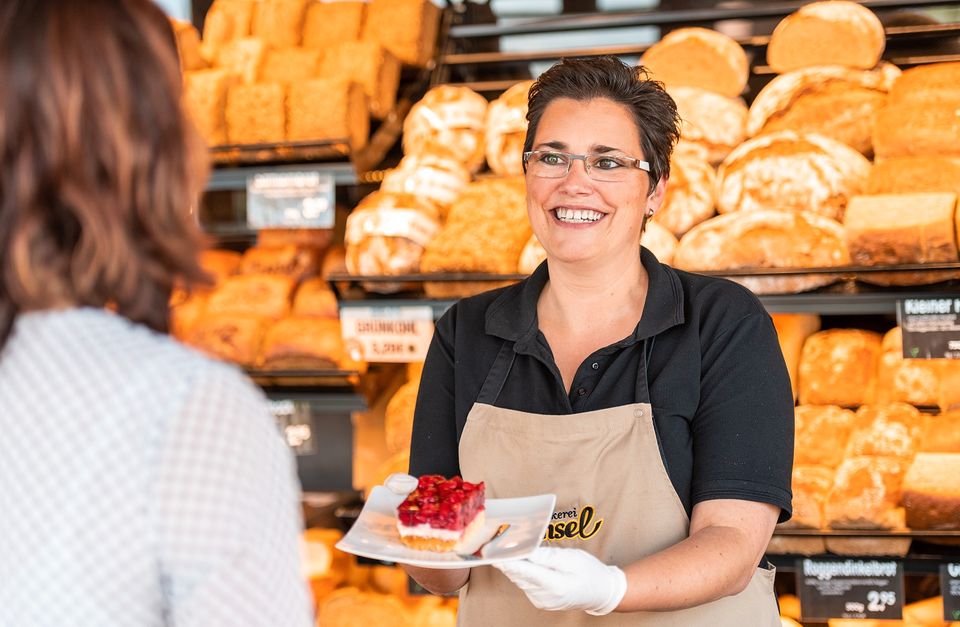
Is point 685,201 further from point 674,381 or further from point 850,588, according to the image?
point 674,381

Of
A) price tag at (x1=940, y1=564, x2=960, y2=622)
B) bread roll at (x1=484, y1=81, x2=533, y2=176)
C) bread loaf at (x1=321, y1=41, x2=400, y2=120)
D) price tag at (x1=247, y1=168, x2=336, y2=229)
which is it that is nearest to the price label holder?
price tag at (x1=940, y1=564, x2=960, y2=622)

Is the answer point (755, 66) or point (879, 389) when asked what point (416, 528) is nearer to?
point (879, 389)

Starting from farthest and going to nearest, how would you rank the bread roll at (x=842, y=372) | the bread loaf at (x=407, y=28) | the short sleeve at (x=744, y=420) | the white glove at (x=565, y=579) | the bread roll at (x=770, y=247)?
the bread loaf at (x=407, y=28) → the bread roll at (x=842, y=372) → the bread roll at (x=770, y=247) → the short sleeve at (x=744, y=420) → the white glove at (x=565, y=579)

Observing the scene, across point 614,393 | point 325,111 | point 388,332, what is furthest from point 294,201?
point 614,393

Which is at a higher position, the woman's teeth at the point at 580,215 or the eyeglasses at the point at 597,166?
the eyeglasses at the point at 597,166

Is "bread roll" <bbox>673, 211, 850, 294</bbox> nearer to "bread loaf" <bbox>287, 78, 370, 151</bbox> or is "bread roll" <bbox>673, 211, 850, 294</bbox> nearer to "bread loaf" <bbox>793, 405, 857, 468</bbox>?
"bread loaf" <bbox>793, 405, 857, 468</bbox>

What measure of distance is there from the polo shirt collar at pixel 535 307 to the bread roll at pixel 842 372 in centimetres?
95

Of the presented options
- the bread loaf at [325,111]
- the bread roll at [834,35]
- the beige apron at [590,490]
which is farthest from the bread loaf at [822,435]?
the bread loaf at [325,111]

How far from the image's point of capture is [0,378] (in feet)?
2.61

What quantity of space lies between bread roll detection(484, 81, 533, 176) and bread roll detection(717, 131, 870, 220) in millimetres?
589

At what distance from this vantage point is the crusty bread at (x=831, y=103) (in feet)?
9.11

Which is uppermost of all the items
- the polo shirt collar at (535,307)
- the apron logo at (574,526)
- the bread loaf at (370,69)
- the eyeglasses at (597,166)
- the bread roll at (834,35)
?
the bread roll at (834,35)

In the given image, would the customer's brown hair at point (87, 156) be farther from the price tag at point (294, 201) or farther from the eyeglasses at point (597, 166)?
the price tag at point (294, 201)

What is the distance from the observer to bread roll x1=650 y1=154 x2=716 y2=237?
8.83ft
